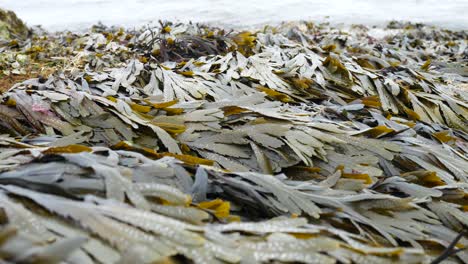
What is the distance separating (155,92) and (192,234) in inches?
61.4

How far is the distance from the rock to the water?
137 inches

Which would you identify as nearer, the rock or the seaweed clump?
the seaweed clump

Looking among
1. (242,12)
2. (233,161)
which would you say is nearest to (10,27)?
(233,161)

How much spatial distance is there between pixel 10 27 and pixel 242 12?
5738 mm

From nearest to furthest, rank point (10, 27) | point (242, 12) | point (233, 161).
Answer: point (233, 161) → point (10, 27) → point (242, 12)

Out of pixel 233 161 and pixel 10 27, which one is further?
pixel 10 27

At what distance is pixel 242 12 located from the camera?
31.2 feet

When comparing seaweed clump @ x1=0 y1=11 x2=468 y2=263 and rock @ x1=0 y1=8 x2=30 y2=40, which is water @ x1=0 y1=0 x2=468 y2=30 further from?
seaweed clump @ x1=0 y1=11 x2=468 y2=263

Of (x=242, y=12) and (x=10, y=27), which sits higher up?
(x=10, y=27)

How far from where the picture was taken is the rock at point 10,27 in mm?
4582

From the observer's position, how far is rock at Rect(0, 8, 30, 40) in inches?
180

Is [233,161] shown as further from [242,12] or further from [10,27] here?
[242,12]

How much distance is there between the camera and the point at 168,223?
0.94m

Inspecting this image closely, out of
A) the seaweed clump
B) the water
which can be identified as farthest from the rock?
the water
